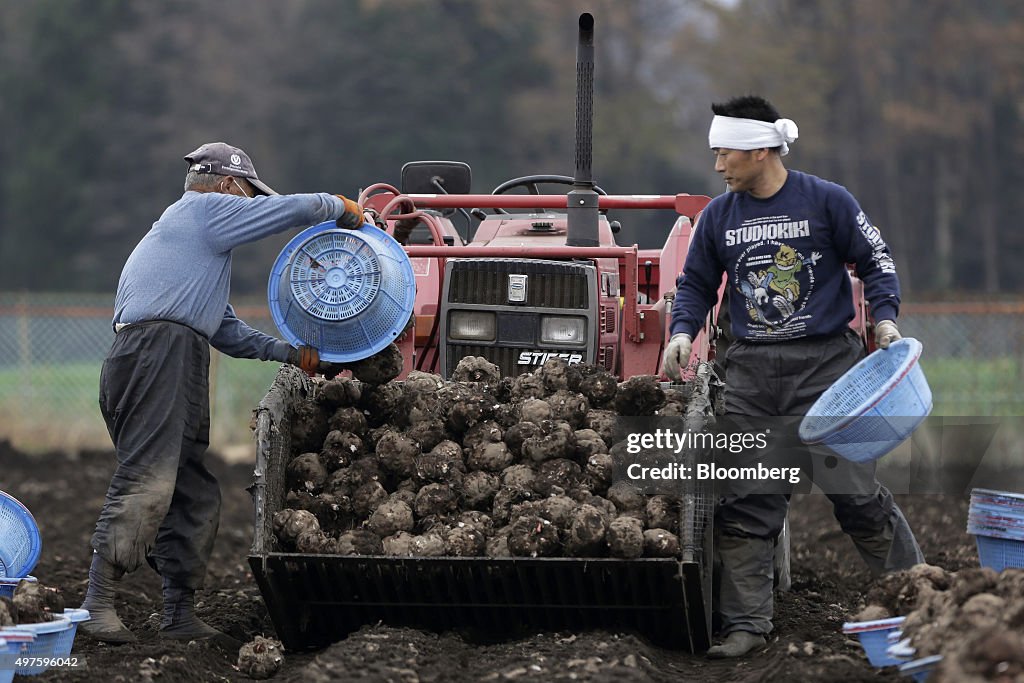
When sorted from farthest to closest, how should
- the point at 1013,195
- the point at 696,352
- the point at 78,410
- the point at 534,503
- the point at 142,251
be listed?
the point at 1013,195
the point at 78,410
the point at 696,352
the point at 142,251
the point at 534,503

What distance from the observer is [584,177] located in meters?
7.32

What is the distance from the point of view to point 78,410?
1689 cm

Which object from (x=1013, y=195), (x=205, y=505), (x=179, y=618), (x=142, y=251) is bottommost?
(x=179, y=618)

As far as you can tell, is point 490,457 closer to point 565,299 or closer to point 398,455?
point 398,455

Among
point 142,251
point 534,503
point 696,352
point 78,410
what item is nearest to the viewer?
point 534,503

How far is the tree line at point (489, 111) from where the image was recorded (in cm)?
3878

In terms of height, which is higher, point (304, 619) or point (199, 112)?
point (199, 112)

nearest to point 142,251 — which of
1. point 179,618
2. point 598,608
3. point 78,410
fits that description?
point 179,618

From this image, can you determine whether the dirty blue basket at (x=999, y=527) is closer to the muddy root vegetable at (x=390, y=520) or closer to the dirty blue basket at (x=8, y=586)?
the muddy root vegetable at (x=390, y=520)

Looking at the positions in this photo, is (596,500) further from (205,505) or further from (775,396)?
(205,505)

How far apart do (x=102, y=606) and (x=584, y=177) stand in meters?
3.02

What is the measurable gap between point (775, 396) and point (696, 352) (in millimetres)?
1018

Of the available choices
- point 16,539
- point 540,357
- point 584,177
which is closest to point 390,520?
point 540,357

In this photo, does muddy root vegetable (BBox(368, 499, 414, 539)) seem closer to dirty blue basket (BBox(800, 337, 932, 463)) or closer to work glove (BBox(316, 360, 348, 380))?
work glove (BBox(316, 360, 348, 380))
